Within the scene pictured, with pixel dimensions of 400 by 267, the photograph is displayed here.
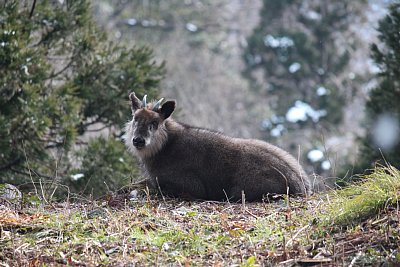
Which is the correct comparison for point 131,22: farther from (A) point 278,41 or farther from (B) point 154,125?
(B) point 154,125

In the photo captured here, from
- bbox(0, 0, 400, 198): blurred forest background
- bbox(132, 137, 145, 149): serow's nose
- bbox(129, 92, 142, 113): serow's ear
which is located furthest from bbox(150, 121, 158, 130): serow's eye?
bbox(0, 0, 400, 198): blurred forest background

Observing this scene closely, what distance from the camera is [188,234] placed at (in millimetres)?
6719

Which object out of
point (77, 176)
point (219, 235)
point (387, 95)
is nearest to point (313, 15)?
point (387, 95)

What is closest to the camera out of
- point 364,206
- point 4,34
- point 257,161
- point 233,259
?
point 233,259

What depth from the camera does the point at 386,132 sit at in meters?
13.8

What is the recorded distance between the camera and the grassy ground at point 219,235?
20.2 feet

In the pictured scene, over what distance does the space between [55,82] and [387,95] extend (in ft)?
20.8

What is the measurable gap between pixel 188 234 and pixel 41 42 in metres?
8.16

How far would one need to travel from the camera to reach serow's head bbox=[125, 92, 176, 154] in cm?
940

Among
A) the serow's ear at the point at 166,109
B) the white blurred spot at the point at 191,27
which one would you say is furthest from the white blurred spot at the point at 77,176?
the white blurred spot at the point at 191,27

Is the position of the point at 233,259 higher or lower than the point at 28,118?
higher

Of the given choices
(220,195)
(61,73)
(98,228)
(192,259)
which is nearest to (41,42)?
(61,73)

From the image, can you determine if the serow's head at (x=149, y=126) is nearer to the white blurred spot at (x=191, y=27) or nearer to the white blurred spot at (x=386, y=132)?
the white blurred spot at (x=386, y=132)

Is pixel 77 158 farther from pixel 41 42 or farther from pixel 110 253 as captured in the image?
pixel 110 253
